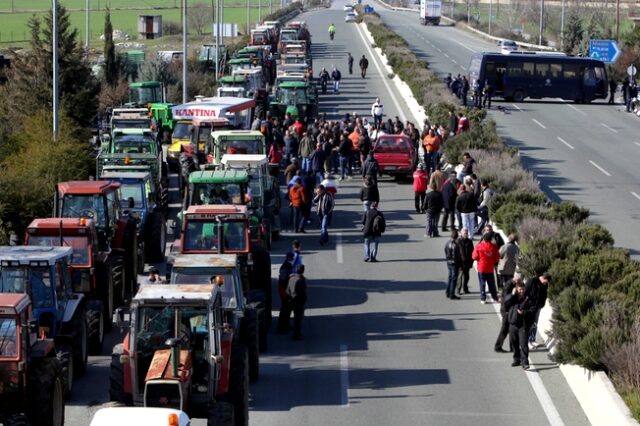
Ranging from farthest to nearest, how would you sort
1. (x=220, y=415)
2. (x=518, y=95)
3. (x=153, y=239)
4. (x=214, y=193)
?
1. (x=518, y=95)
2. (x=153, y=239)
3. (x=214, y=193)
4. (x=220, y=415)

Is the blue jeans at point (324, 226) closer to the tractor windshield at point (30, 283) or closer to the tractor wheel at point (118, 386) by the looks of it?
the tractor windshield at point (30, 283)

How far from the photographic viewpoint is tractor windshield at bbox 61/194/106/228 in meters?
24.3

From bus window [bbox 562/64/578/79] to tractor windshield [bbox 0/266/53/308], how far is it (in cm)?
5050

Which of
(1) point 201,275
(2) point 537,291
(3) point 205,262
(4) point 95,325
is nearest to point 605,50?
(2) point 537,291

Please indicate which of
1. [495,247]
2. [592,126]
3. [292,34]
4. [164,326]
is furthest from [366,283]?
[292,34]

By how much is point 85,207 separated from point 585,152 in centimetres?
2806

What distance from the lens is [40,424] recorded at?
602 inches

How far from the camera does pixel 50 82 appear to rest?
45281 mm

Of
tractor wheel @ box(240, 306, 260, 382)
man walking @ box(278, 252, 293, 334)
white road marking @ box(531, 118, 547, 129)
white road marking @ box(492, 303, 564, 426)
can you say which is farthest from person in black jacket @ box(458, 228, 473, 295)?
white road marking @ box(531, 118, 547, 129)

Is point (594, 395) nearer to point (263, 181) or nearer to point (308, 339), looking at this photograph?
point (308, 339)

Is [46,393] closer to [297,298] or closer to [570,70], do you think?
[297,298]

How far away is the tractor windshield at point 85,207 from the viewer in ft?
79.8

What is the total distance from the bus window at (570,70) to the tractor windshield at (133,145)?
35057 mm

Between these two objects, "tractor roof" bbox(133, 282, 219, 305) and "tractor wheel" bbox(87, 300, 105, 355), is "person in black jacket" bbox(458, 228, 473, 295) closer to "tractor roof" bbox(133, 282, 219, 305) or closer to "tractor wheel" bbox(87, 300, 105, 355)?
"tractor wheel" bbox(87, 300, 105, 355)
